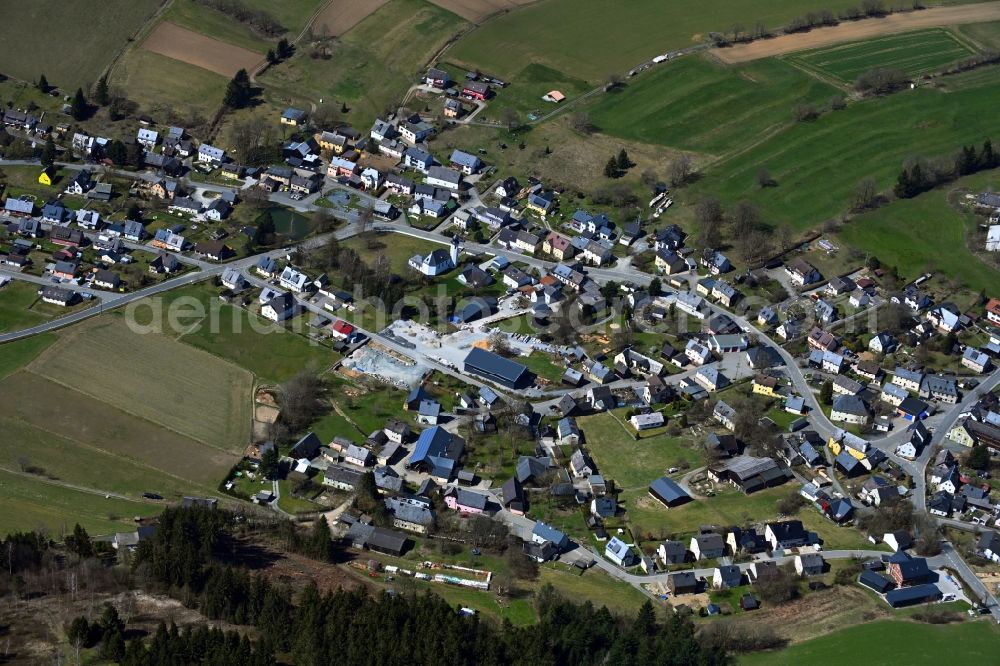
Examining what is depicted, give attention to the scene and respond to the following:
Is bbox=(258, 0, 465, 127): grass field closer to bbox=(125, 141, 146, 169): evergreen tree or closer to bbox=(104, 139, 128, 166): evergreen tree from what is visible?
bbox=(125, 141, 146, 169): evergreen tree

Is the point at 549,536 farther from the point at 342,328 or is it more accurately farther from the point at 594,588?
the point at 342,328

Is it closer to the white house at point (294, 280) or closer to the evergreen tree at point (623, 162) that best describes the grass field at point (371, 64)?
the evergreen tree at point (623, 162)

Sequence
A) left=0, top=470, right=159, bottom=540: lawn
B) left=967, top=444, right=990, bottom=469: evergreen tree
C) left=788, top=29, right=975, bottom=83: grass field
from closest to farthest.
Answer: left=0, top=470, right=159, bottom=540: lawn, left=967, top=444, right=990, bottom=469: evergreen tree, left=788, top=29, right=975, bottom=83: grass field

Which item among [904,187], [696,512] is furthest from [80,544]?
[904,187]

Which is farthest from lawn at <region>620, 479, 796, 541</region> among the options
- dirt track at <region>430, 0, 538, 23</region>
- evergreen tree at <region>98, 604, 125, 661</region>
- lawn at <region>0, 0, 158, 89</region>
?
lawn at <region>0, 0, 158, 89</region>

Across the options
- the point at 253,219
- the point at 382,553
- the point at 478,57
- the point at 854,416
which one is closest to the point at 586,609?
the point at 382,553
